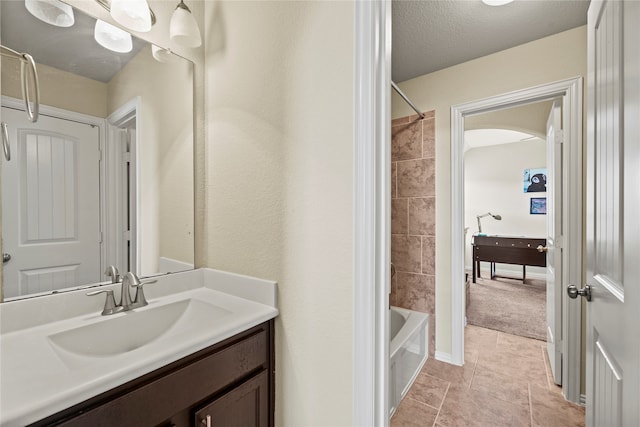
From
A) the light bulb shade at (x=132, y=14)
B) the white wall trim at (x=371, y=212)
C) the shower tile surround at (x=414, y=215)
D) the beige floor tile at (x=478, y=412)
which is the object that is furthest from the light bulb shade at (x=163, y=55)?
the beige floor tile at (x=478, y=412)

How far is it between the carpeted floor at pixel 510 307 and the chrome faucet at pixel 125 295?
3.19 meters

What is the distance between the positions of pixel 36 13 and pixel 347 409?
5.67 feet

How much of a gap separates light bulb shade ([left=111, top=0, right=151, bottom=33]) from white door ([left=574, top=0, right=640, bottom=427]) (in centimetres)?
151

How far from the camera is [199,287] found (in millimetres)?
1389

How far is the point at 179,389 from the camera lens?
800 mm

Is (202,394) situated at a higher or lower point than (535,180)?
lower

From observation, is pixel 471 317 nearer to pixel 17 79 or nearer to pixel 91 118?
pixel 91 118

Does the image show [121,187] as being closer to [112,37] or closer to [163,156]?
[163,156]

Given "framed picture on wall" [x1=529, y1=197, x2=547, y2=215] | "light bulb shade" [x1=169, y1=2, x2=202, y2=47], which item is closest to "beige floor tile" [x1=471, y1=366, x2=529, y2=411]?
"light bulb shade" [x1=169, y1=2, x2=202, y2=47]

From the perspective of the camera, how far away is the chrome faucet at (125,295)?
103 centimetres

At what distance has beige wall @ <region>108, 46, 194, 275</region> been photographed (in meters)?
1.25

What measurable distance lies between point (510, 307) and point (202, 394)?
3943mm

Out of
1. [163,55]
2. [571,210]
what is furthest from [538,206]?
[163,55]

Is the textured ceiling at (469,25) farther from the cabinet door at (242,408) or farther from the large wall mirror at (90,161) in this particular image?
the cabinet door at (242,408)
